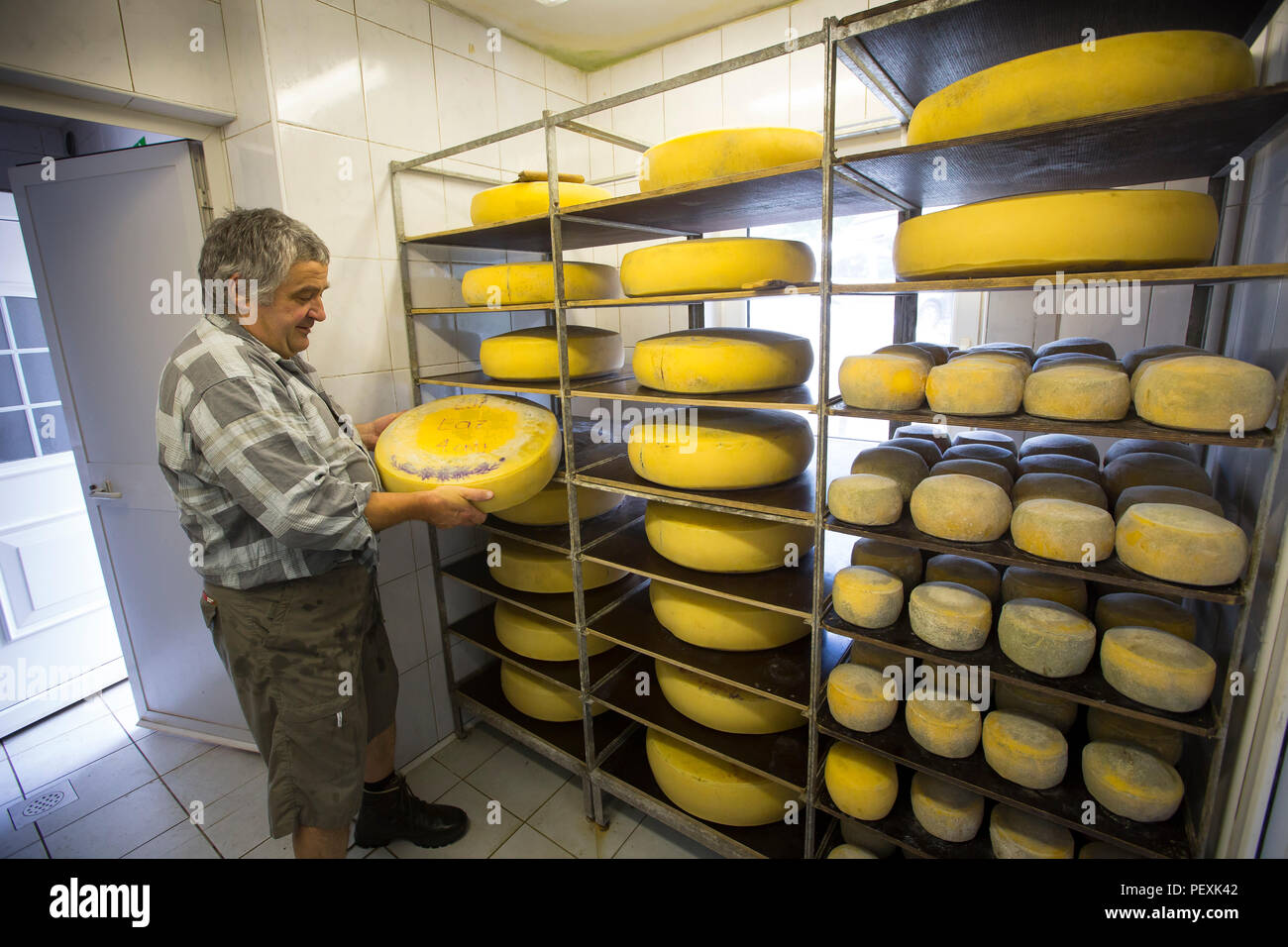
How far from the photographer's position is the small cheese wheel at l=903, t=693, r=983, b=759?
Result: 1.28 m

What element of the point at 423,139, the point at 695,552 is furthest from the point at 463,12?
the point at 695,552

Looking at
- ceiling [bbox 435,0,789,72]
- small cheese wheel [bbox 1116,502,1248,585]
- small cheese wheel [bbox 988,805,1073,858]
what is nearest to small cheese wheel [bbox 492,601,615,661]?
small cheese wheel [bbox 988,805,1073,858]

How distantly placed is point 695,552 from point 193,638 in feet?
6.74

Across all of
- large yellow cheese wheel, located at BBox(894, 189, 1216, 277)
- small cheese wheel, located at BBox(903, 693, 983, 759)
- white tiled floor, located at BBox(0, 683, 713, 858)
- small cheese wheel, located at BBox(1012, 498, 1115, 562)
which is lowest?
white tiled floor, located at BBox(0, 683, 713, 858)

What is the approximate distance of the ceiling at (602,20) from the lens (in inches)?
83.0

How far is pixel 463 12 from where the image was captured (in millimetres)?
2154

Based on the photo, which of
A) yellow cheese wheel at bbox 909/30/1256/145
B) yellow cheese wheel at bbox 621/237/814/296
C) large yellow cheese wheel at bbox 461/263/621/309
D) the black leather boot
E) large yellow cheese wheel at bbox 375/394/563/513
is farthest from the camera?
the black leather boot

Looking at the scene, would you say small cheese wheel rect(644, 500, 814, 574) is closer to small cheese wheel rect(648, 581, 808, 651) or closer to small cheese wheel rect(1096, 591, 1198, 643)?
small cheese wheel rect(648, 581, 808, 651)

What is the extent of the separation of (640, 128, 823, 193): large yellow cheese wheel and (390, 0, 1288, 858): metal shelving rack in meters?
0.05

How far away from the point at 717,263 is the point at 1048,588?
41.7 inches

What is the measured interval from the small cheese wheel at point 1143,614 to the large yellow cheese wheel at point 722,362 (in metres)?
0.85

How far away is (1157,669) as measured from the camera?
41.3 inches

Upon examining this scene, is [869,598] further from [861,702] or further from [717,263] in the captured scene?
[717,263]

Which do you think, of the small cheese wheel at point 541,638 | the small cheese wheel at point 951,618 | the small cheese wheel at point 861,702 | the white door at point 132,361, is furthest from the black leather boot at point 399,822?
the small cheese wheel at point 951,618
